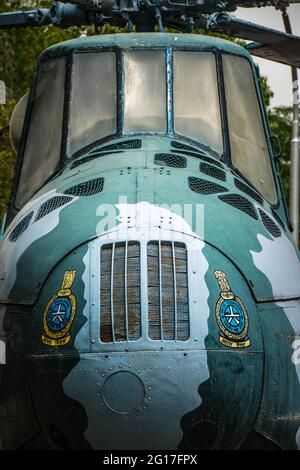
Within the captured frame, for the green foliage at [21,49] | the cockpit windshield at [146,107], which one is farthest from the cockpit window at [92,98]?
the green foliage at [21,49]

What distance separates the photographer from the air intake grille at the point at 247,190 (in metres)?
8.04

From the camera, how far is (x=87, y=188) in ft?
A: 24.8

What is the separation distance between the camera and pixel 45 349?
6898mm

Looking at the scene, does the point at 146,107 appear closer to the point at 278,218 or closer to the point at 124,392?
the point at 278,218

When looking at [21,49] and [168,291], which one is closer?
[168,291]

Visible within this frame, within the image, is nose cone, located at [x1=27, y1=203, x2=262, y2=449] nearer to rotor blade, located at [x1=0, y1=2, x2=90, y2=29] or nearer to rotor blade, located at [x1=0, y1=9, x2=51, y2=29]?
rotor blade, located at [x1=0, y1=9, x2=51, y2=29]

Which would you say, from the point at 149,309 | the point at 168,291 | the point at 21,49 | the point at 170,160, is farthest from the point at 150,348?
the point at 21,49

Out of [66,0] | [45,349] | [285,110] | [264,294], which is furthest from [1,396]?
[285,110]

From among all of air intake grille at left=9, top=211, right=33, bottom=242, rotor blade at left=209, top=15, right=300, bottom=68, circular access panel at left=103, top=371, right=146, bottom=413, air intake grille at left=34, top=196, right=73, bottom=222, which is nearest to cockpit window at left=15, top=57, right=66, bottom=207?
air intake grille at left=9, top=211, right=33, bottom=242

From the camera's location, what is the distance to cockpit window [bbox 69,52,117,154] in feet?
28.6

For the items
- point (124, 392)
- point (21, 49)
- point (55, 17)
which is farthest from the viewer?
point (21, 49)

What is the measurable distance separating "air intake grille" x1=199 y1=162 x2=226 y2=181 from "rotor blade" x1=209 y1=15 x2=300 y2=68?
2301mm

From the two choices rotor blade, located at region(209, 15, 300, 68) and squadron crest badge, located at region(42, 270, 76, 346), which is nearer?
squadron crest badge, located at region(42, 270, 76, 346)

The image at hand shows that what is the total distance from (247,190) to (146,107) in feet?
3.39
